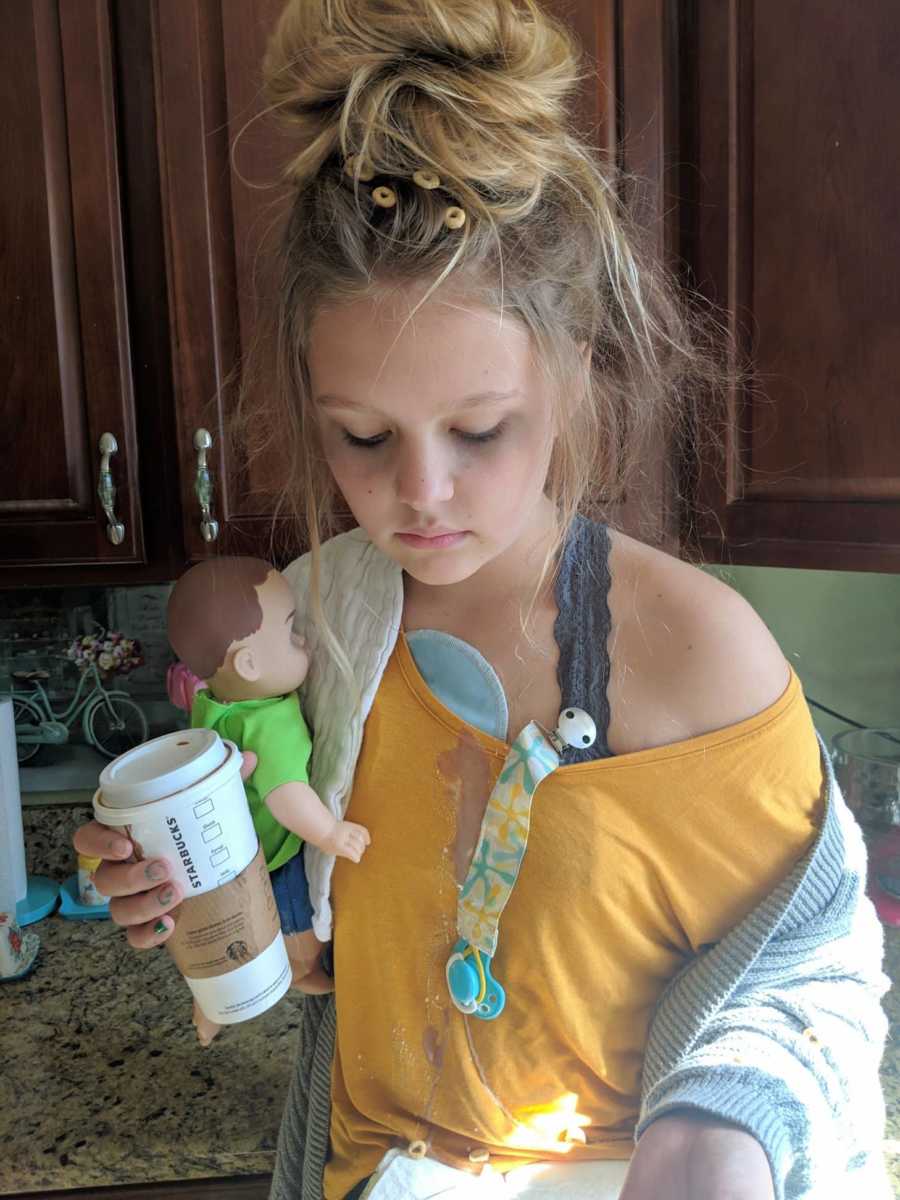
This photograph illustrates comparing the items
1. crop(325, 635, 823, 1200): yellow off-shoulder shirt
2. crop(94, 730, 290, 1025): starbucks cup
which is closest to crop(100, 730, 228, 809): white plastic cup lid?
crop(94, 730, 290, 1025): starbucks cup

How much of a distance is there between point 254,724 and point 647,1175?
0.40 metres

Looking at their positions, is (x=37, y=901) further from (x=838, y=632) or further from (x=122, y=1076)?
(x=838, y=632)

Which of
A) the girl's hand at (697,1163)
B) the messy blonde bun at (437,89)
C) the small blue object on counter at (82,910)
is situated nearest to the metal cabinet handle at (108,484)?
the small blue object on counter at (82,910)

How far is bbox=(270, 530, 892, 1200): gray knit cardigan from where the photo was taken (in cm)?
54

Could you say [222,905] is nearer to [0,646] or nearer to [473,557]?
[473,557]

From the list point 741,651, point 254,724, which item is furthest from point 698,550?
point 254,724

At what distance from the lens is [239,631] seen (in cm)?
69

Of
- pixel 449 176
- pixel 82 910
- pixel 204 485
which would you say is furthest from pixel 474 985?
pixel 82 910

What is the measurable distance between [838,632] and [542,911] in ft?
3.10

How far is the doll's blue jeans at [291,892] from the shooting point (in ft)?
2.36

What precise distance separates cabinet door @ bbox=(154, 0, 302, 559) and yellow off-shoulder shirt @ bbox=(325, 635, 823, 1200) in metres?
0.53

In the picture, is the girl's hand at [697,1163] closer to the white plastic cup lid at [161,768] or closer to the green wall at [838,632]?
the white plastic cup lid at [161,768]

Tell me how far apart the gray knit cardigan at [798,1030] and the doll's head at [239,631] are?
1.24 feet

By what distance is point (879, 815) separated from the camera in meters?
1.23
